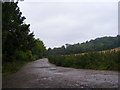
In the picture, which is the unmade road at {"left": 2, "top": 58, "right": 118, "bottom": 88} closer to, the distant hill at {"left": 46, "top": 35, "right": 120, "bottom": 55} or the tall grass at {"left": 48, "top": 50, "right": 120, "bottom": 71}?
the tall grass at {"left": 48, "top": 50, "right": 120, "bottom": 71}

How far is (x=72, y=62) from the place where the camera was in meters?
20.9

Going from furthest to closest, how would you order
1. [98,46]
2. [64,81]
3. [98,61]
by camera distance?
1. [98,46]
2. [98,61]
3. [64,81]

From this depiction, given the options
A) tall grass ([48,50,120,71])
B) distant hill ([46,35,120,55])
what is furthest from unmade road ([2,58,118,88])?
distant hill ([46,35,120,55])

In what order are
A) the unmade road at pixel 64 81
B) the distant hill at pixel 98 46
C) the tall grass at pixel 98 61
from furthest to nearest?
1. the distant hill at pixel 98 46
2. the tall grass at pixel 98 61
3. the unmade road at pixel 64 81

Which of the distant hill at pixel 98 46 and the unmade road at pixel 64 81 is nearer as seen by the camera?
the unmade road at pixel 64 81

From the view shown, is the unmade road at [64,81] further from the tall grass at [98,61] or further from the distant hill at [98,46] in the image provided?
the distant hill at [98,46]

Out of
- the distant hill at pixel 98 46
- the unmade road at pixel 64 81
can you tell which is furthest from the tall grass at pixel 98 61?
the distant hill at pixel 98 46

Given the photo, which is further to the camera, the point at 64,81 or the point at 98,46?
the point at 98,46

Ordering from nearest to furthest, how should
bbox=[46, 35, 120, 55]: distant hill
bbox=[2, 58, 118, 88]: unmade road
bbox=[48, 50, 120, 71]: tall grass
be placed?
1. bbox=[2, 58, 118, 88]: unmade road
2. bbox=[48, 50, 120, 71]: tall grass
3. bbox=[46, 35, 120, 55]: distant hill


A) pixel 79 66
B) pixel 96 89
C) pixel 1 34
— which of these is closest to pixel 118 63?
pixel 79 66

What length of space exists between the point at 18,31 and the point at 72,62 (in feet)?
25.1

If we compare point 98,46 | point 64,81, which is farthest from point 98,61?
point 98,46

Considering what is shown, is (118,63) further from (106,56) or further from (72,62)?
(72,62)

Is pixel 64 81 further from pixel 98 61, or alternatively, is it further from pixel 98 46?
pixel 98 46
